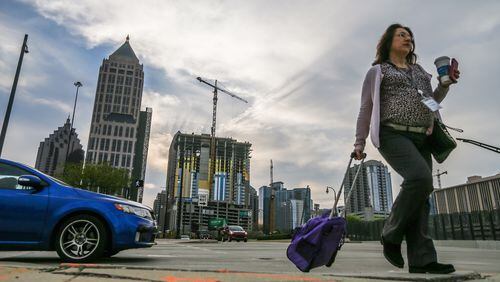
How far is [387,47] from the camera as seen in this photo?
3.81 meters

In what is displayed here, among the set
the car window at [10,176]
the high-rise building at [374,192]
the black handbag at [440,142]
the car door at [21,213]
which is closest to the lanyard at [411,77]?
the black handbag at [440,142]

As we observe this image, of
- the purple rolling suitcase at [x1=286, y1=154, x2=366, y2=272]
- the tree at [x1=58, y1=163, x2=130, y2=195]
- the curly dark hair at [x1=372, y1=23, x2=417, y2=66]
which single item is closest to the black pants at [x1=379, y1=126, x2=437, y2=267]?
the purple rolling suitcase at [x1=286, y1=154, x2=366, y2=272]

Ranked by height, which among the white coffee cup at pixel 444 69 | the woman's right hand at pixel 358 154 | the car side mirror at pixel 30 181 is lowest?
the car side mirror at pixel 30 181

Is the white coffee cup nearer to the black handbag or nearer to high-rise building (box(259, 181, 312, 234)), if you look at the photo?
the black handbag

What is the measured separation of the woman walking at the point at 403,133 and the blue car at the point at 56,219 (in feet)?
10.8

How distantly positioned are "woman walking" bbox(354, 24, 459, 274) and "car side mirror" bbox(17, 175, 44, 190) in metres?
3.90

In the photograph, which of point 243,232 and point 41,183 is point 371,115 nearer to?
point 41,183

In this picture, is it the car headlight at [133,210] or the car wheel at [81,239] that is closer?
the car wheel at [81,239]

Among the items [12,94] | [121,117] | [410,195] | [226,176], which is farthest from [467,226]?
[121,117]

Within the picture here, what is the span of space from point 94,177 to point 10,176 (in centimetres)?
3982

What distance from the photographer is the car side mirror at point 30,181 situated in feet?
15.8

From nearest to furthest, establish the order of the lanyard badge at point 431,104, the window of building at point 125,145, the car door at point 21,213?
1. the lanyard badge at point 431,104
2. the car door at point 21,213
3. the window of building at point 125,145

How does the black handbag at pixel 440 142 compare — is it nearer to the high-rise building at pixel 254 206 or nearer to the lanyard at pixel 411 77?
the lanyard at pixel 411 77

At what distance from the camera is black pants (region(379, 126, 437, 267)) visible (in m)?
3.11
